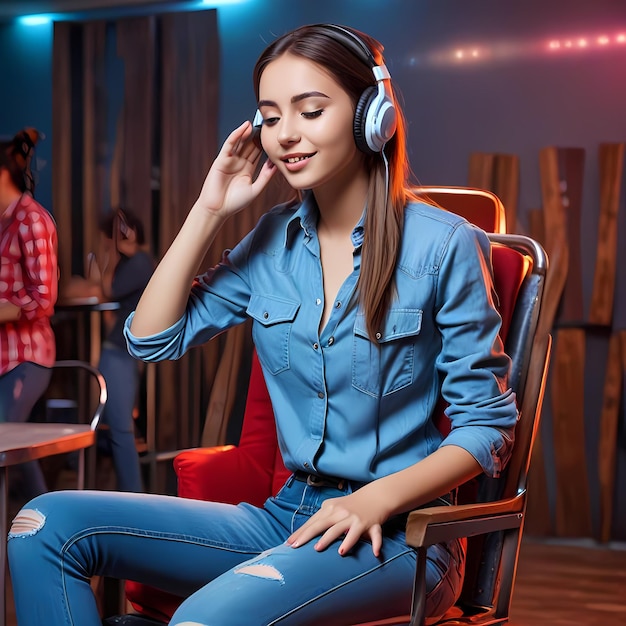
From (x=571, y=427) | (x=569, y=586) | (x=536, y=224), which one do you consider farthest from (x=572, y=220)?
(x=569, y=586)

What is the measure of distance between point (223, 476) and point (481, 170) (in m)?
2.40

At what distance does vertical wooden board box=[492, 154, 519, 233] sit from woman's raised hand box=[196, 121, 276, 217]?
235 cm

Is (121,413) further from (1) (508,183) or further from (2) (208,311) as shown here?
(2) (208,311)

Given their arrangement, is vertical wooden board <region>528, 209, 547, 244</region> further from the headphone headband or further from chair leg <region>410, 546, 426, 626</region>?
chair leg <region>410, 546, 426, 626</region>

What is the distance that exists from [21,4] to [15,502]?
2382 mm

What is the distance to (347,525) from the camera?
1.17 m

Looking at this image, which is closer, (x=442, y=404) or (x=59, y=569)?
(x=59, y=569)

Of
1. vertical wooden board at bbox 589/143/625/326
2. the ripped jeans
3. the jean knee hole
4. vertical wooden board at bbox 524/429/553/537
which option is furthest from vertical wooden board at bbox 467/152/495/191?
the jean knee hole

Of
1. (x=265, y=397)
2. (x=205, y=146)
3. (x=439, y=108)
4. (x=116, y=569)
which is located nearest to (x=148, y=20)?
(x=205, y=146)

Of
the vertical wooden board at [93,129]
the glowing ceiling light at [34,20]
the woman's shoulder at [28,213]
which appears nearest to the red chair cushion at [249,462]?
the woman's shoulder at [28,213]

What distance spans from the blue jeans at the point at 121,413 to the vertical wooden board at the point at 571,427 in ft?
5.97

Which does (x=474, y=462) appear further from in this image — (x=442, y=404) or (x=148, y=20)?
(x=148, y=20)

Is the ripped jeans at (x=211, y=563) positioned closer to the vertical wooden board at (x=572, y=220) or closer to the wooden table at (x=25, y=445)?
the wooden table at (x=25, y=445)

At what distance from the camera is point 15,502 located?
4086 mm
